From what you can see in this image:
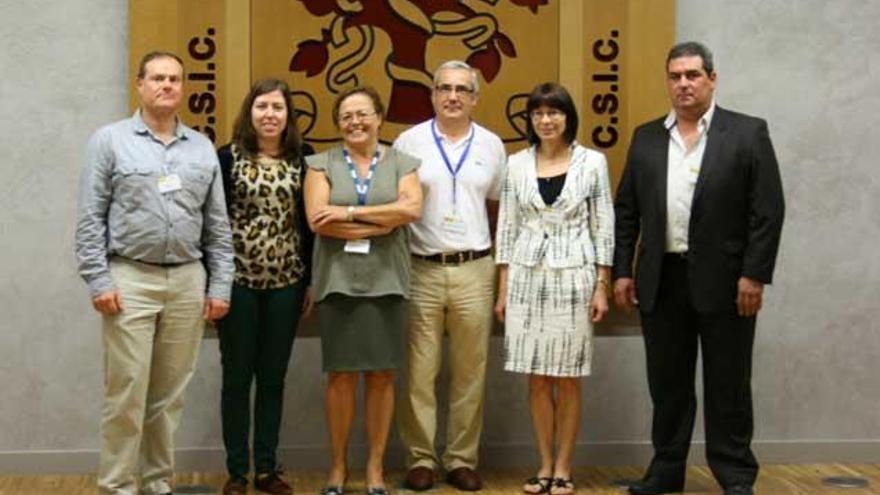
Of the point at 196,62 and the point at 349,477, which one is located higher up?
the point at 196,62

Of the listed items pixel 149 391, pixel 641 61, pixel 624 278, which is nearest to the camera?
pixel 149 391

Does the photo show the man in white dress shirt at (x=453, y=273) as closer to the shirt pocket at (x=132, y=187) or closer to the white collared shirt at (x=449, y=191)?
the white collared shirt at (x=449, y=191)

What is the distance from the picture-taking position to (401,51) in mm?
5375

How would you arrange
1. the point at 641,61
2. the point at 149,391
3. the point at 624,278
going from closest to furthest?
the point at 149,391
the point at 624,278
the point at 641,61

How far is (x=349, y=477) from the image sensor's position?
532cm

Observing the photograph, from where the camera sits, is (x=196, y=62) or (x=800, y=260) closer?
(x=196, y=62)

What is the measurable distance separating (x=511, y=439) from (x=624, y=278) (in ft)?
3.30

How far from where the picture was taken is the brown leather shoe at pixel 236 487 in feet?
16.3

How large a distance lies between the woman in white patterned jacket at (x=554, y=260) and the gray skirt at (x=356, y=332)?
497mm

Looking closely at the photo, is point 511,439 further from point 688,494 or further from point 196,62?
point 196,62

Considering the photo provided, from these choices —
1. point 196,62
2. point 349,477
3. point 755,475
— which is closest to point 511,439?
point 349,477

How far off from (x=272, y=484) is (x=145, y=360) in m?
0.83

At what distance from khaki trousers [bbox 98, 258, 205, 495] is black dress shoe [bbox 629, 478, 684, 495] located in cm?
179

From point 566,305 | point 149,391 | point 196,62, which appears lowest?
point 149,391
